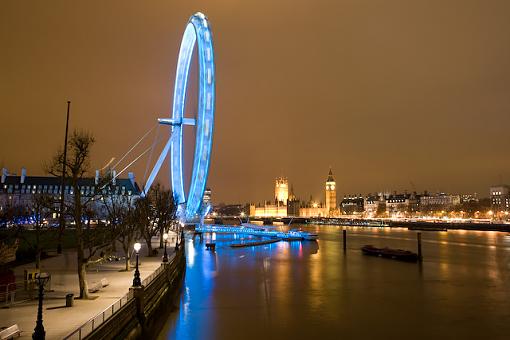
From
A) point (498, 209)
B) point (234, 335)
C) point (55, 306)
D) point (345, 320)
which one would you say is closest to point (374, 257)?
point (345, 320)

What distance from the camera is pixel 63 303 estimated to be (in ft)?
50.7

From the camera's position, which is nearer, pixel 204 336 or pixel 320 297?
pixel 204 336

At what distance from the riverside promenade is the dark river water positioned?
8.61 feet

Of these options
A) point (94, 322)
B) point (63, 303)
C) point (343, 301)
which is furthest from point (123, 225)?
point (94, 322)

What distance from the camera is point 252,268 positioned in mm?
39531

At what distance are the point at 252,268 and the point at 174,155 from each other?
1593cm

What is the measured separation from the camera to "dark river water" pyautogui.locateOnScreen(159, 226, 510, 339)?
61.6 feet

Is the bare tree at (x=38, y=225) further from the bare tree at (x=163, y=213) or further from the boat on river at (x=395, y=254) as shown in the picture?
the boat on river at (x=395, y=254)

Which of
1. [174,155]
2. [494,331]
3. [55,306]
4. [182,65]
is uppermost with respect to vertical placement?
[182,65]

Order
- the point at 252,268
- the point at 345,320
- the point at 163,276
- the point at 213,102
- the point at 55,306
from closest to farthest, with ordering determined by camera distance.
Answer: the point at 55,306 < the point at 345,320 < the point at 163,276 < the point at 252,268 < the point at 213,102

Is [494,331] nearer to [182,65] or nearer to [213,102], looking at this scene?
[213,102]

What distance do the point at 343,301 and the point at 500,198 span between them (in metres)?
175

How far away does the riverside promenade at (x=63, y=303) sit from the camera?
41.1 feet

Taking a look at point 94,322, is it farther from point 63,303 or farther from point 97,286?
point 97,286
